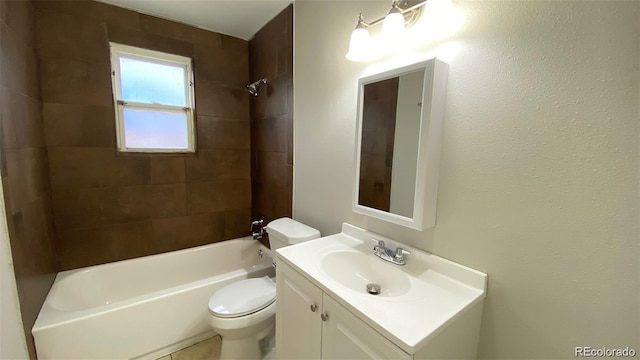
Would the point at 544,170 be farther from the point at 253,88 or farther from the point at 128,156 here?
the point at 128,156

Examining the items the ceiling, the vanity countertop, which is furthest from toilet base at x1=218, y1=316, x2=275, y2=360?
the ceiling

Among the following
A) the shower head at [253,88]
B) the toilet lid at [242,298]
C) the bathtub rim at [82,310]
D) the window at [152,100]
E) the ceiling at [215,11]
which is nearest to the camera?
the bathtub rim at [82,310]

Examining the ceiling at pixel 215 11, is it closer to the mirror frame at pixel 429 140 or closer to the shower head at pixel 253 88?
the shower head at pixel 253 88

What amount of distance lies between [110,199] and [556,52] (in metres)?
2.72

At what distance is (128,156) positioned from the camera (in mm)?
2010

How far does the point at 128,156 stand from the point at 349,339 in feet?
6.95

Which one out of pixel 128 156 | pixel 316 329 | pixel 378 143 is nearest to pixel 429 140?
pixel 378 143

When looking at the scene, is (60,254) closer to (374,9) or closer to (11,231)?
(11,231)

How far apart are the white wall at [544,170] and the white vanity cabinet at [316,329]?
482mm

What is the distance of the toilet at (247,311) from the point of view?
1472 millimetres

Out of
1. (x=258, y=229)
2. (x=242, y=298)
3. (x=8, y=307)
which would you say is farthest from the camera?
(x=258, y=229)

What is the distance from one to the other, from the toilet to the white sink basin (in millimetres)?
375

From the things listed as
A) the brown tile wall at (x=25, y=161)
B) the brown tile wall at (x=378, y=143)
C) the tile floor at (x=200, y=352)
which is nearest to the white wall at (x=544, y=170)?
the brown tile wall at (x=378, y=143)

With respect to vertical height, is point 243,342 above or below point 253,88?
below
